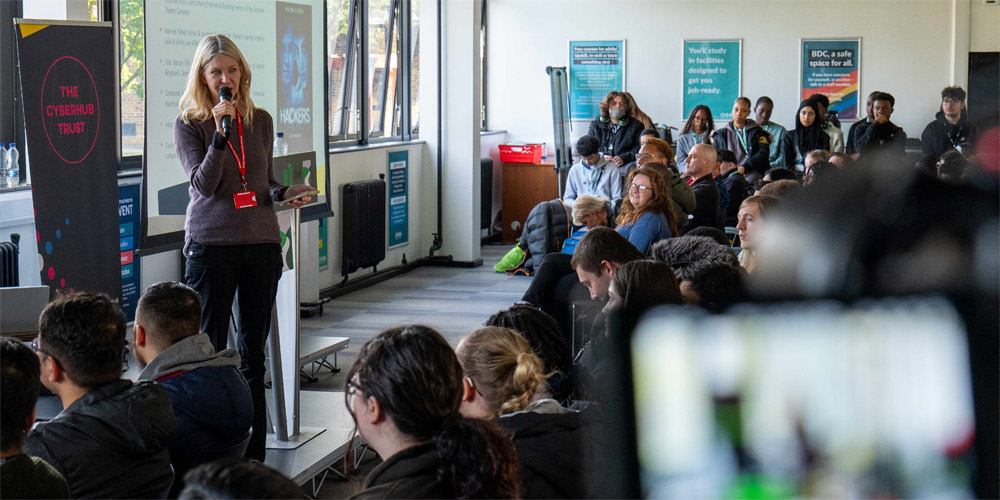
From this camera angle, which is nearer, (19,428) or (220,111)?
(19,428)

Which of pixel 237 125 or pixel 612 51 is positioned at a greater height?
pixel 612 51

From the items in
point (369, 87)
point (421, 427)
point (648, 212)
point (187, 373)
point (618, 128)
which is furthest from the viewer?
point (618, 128)

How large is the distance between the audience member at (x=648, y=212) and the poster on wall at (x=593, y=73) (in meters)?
6.52

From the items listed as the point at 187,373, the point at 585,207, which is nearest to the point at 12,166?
the point at 187,373

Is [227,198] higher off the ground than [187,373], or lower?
higher

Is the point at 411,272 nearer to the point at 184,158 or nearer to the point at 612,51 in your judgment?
the point at 612,51

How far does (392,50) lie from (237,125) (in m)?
5.74

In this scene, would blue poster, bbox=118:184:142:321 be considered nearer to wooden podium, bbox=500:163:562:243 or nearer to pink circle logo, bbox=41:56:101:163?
pink circle logo, bbox=41:56:101:163

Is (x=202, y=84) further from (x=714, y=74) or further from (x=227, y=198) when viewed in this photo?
(x=714, y=74)

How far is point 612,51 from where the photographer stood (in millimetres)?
10766

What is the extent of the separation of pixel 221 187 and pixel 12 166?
6.23 feet

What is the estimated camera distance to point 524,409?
196 centimetres

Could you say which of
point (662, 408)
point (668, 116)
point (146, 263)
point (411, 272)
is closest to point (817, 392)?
point (662, 408)

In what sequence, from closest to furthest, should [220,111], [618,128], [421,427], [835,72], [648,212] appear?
[421,427] < [220,111] < [648,212] < [618,128] < [835,72]
